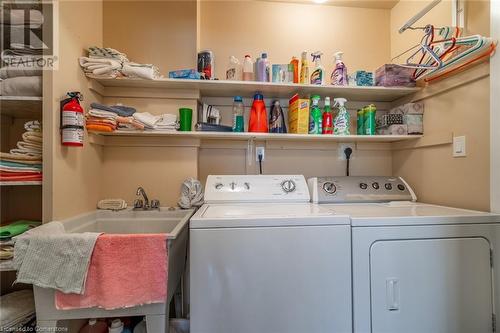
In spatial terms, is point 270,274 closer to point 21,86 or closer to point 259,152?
point 259,152

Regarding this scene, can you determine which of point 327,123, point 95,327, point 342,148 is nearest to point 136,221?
point 95,327

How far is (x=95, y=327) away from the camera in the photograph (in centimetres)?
142

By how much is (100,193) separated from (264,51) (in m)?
1.73

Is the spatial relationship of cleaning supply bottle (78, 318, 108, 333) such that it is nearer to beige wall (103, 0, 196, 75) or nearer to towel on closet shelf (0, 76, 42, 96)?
towel on closet shelf (0, 76, 42, 96)

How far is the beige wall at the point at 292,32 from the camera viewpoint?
2037mm

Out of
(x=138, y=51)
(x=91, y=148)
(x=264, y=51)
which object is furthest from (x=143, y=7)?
(x=91, y=148)

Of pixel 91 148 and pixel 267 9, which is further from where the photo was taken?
pixel 267 9

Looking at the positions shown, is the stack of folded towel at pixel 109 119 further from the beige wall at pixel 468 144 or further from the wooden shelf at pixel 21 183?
the beige wall at pixel 468 144

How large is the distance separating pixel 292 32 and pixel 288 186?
1335mm

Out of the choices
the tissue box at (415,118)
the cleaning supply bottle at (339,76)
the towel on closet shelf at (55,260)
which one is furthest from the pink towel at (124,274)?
the tissue box at (415,118)

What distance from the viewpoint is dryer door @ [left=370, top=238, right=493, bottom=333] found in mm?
1182

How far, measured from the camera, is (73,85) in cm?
150

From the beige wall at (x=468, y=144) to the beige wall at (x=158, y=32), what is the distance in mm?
1798

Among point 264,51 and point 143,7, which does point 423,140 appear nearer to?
point 264,51
